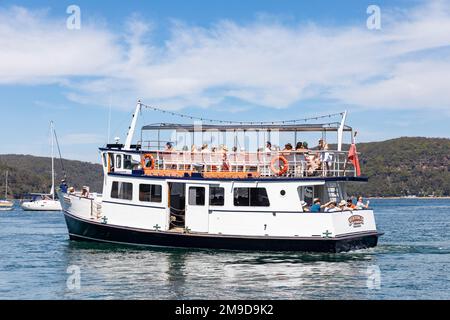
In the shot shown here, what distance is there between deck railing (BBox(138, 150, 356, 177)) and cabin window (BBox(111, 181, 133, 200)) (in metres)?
1.62

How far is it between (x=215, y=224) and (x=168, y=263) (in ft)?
13.0

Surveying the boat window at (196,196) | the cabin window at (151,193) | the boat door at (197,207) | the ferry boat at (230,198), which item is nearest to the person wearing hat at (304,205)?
the ferry boat at (230,198)

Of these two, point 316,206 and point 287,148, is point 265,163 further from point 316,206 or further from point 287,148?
point 316,206

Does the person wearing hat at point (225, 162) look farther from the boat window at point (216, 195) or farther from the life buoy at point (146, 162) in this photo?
the life buoy at point (146, 162)

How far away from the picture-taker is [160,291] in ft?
72.9

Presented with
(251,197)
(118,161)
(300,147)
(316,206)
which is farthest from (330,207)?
(118,161)

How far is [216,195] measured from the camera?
32062 mm

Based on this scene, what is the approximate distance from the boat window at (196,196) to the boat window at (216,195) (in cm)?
39

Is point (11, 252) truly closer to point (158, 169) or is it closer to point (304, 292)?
point (158, 169)

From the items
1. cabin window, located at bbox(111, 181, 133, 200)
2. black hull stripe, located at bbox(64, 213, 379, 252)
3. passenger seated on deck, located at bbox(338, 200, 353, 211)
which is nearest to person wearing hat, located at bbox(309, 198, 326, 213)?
passenger seated on deck, located at bbox(338, 200, 353, 211)

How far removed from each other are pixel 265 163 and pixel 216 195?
8.81 ft

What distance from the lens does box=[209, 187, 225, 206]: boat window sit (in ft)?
105

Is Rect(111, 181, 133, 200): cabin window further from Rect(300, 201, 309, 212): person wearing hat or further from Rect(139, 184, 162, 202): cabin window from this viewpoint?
Rect(300, 201, 309, 212): person wearing hat
